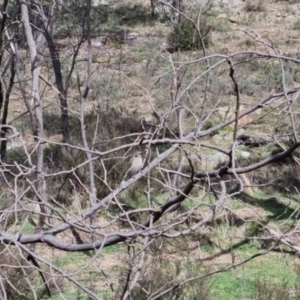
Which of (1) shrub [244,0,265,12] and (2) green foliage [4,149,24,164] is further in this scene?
(1) shrub [244,0,265,12]

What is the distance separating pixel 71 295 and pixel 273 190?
2766mm

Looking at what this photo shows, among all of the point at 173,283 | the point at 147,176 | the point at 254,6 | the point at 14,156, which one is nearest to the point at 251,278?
the point at 173,283

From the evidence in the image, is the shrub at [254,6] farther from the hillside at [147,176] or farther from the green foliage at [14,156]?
the green foliage at [14,156]

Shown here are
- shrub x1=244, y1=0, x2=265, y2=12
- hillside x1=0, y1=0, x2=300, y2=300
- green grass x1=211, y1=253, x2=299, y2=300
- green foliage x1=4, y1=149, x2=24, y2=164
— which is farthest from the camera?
shrub x1=244, y1=0, x2=265, y2=12

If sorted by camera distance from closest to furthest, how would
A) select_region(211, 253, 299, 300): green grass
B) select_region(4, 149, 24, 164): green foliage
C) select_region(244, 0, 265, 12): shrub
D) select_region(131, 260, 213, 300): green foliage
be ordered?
select_region(131, 260, 213, 300): green foliage < select_region(211, 253, 299, 300): green grass < select_region(4, 149, 24, 164): green foliage < select_region(244, 0, 265, 12): shrub

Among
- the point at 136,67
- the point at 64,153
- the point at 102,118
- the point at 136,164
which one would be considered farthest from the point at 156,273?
the point at 136,67

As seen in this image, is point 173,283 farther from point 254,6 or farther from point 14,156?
point 254,6

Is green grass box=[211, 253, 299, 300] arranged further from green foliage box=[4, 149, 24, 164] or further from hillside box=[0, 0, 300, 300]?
green foliage box=[4, 149, 24, 164]

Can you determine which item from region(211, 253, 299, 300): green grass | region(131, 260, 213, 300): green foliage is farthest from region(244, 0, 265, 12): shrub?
region(131, 260, 213, 300): green foliage

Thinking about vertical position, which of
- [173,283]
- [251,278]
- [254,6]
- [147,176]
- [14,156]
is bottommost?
[254,6]

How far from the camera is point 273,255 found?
5980 mm

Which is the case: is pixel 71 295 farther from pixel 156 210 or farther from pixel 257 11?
pixel 257 11

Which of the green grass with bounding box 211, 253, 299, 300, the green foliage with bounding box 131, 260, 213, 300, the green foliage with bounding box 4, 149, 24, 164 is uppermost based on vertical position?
the green foliage with bounding box 131, 260, 213, 300

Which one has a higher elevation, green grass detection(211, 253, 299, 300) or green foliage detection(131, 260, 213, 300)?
green foliage detection(131, 260, 213, 300)
